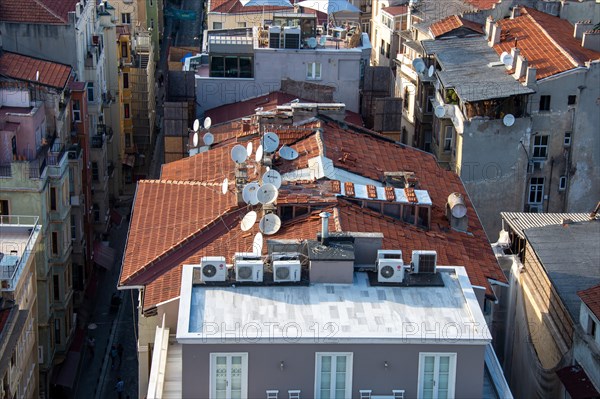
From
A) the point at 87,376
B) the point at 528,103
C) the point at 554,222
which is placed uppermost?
the point at 528,103

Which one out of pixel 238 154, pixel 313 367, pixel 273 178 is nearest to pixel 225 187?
pixel 238 154

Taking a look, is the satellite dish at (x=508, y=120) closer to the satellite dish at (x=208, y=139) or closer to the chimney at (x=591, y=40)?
the chimney at (x=591, y=40)

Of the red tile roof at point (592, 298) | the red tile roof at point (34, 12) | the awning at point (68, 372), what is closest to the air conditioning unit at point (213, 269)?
the red tile roof at point (592, 298)

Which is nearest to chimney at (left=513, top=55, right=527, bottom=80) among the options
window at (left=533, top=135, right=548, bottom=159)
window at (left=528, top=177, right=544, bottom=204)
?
window at (left=533, top=135, right=548, bottom=159)

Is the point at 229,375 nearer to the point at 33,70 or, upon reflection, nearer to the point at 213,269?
the point at 213,269

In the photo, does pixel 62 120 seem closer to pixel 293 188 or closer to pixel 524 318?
pixel 293 188

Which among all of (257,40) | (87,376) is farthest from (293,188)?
(257,40)
